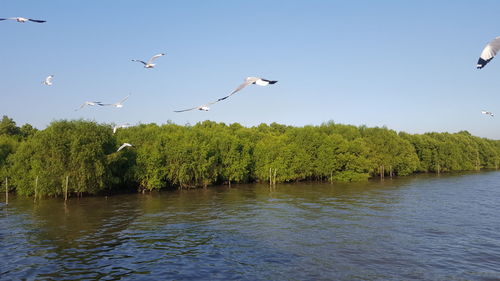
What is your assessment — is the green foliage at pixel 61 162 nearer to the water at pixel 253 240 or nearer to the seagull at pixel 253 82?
the water at pixel 253 240

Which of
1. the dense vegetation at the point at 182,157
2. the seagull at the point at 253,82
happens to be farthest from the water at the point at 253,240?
the seagull at the point at 253,82

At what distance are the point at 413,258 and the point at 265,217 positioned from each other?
17992 millimetres

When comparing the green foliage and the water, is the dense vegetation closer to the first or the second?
the green foliage

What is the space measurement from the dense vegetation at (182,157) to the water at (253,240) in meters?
7.03

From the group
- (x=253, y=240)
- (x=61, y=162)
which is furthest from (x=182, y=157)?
(x=253, y=240)

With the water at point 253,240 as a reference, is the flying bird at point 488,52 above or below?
above

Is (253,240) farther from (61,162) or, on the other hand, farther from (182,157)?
(182,157)

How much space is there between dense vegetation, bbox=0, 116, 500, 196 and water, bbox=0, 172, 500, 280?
7026 mm

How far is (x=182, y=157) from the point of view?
68.4m

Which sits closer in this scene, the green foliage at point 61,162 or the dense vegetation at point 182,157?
the green foliage at point 61,162

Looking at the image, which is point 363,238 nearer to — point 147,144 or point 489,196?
point 489,196

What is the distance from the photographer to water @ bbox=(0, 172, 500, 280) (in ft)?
72.4

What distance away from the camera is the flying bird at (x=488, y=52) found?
10.8 meters

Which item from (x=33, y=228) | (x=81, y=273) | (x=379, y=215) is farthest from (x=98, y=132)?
(x=379, y=215)
